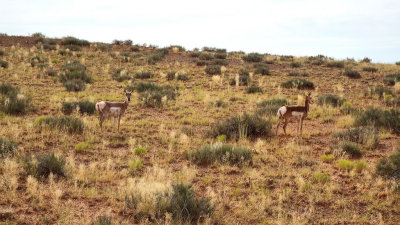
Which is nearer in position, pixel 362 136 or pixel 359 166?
pixel 359 166

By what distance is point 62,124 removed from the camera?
37.1 ft

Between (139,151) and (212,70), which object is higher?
(212,70)

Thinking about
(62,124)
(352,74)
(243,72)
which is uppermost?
(352,74)

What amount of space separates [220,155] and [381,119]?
297 inches

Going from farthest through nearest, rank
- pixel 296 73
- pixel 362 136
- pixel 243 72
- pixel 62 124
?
pixel 243 72 → pixel 296 73 → pixel 62 124 → pixel 362 136

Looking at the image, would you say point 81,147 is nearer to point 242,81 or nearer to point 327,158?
point 327,158

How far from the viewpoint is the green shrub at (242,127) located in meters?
11.8

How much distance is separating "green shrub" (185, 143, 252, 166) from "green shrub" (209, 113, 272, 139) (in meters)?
2.16

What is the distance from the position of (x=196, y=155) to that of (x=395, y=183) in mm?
4893

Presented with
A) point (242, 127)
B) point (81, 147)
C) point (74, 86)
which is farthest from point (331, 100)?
point (74, 86)

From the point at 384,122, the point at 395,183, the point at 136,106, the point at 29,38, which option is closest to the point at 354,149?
the point at 395,183

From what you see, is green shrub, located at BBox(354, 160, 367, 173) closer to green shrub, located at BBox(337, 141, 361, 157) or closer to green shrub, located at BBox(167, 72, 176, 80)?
green shrub, located at BBox(337, 141, 361, 157)

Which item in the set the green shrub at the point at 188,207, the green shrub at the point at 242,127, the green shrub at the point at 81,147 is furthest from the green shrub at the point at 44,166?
the green shrub at the point at 242,127

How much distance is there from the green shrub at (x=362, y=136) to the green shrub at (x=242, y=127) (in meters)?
2.46
